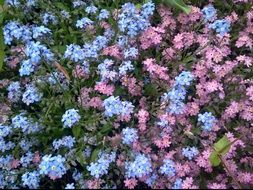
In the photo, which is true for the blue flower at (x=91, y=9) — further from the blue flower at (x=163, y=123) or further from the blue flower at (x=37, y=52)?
the blue flower at (x=163, y=123)

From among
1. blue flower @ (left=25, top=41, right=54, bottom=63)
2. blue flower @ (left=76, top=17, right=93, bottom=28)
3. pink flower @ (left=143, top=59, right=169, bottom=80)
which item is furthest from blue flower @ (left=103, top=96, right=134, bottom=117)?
blue flower @ (left=76, top=17, right=93, bottom=28)

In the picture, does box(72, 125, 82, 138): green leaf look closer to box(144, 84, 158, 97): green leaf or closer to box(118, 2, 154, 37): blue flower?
box(144, 84, 158, 97): green leaf

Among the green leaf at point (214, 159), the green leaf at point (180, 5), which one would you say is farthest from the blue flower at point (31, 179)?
the green leaf at point (180, 5)

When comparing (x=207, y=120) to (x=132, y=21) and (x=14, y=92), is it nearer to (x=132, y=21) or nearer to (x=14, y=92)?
(x=132, y=21)

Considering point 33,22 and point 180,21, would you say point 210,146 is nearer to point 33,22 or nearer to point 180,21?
point 180,21

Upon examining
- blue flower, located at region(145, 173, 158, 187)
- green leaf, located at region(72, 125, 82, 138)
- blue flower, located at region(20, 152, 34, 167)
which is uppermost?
blue flower, located at region(145, 173, 158, 187)

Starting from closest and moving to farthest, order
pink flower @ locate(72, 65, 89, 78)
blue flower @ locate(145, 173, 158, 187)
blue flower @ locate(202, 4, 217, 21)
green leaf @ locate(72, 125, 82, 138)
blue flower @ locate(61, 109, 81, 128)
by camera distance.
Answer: blue flower @ locate(145, 173, 158, 187), blue flower @ locate(61, 109, 81, 128), green leaf @ locate(72, 125, 82, 138), pink flower @ locate(72, 65, 89, 78), blue flower @ locate(202, 4, 217, 21)

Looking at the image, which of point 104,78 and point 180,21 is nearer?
point 104,78

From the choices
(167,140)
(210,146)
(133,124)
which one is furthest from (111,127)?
(210,146)
